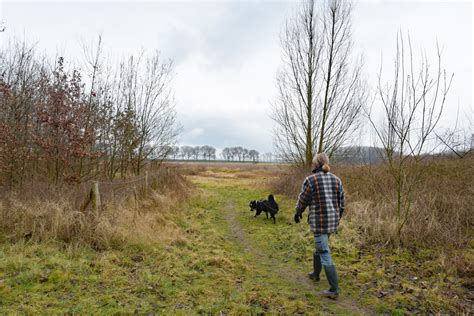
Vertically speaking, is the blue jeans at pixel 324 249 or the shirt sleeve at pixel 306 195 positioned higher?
the shirt sleeve at pixel 306 195

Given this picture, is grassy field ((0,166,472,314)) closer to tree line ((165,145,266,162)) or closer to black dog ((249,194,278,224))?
black dog ((249,194,278,224))

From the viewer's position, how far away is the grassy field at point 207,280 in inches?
135

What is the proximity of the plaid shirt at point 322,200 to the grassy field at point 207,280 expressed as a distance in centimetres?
104

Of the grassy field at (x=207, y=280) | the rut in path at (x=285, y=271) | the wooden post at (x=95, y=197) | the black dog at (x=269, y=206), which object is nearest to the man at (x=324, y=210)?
the rut in path at (x=285, y=271)

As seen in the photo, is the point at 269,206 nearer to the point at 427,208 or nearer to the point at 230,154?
the point at 427,208

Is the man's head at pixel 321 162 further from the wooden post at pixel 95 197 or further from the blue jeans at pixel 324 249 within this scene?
the wooden post at pixel 95 197

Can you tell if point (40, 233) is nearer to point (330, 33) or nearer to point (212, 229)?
point (212, 229)

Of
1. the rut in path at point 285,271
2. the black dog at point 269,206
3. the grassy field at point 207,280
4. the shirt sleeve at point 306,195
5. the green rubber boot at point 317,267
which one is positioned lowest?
the rut in path at point 285,271

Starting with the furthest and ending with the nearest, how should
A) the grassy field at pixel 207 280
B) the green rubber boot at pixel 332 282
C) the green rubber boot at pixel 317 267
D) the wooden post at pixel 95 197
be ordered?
the wooden post at pixel 95 197, the green rubber boot at pixel 317 267, the green rubber boot at pixel 332 282, the grassy field at pixel 207 280

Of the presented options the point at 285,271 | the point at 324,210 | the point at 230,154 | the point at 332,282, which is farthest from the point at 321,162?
the point at 230,154

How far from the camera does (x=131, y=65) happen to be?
12242 mm

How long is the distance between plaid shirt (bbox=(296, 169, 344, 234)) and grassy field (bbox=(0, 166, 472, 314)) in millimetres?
1037

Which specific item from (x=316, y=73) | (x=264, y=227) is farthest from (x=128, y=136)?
(x=316, y=73)

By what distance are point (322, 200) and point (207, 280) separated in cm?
226
